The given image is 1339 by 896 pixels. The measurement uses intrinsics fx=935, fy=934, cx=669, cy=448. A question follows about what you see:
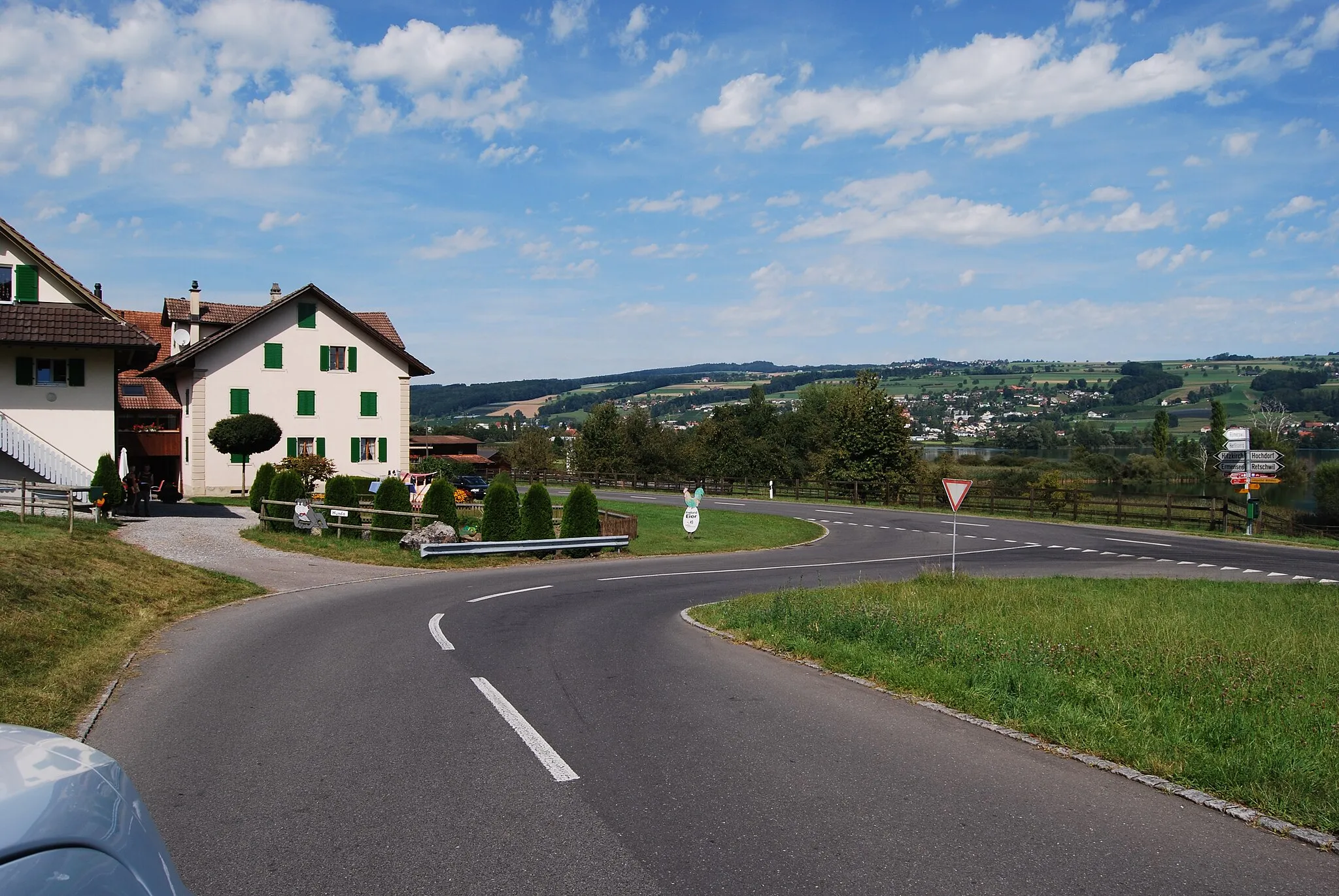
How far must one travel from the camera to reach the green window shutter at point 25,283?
29828 mm

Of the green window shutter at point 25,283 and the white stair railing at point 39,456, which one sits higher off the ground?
the green window shutter at point 25,283

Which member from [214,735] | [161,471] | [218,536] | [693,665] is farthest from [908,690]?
[161,471]

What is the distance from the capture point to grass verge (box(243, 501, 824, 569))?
23438 mm

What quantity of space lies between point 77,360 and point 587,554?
18812 millimetres

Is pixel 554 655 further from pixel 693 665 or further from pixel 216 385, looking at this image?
pixel 216 385

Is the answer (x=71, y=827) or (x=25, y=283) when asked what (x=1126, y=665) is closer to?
(x=71, y=827)

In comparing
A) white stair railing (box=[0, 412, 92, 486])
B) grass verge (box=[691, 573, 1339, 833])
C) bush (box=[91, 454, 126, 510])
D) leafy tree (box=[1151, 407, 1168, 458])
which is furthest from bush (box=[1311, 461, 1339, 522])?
white stair railing (box=[0, 412, 92, 486])

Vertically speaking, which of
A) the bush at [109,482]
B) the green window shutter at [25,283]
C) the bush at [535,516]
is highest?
the green window shutter at [25,283]

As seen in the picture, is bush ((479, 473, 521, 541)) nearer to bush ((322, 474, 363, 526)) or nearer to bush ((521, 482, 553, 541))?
bush ((521, 482, 553, 541))

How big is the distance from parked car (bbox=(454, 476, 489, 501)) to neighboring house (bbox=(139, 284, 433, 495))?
3.64 metres

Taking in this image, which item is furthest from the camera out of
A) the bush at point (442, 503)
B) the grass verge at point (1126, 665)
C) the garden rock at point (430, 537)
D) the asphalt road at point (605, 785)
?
the bush at point (442, 503)

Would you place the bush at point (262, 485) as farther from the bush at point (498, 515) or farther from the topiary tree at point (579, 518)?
the topiary tree at point (579, 518)

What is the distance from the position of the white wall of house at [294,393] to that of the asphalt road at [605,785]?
35.5 m

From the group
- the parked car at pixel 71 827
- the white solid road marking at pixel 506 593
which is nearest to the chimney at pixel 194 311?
the white solid road marking at pixel 506 593
